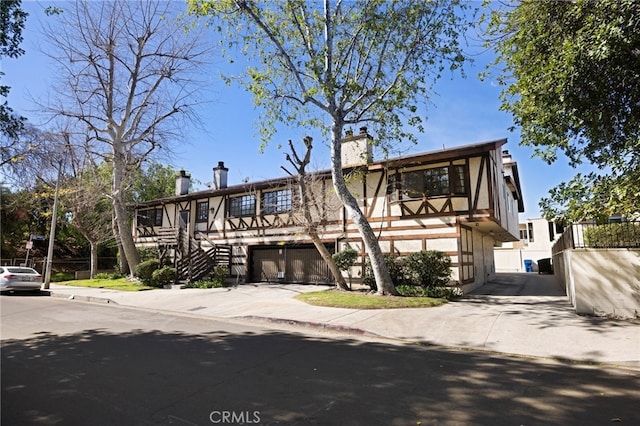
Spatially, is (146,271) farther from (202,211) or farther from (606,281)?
(606,281)

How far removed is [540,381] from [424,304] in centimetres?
634

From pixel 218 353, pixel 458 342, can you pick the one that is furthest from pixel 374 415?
pixel 458 342

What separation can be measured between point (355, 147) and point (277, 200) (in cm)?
531

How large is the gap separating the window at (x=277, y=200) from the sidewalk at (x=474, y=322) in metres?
6.42

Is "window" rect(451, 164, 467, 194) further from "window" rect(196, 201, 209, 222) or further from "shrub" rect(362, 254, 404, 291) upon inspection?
"window" rect(196, 201, 209, 222)

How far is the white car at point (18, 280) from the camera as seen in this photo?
53.4 feet

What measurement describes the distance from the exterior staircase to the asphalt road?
11456 mm

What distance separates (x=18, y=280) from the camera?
54.7 ft

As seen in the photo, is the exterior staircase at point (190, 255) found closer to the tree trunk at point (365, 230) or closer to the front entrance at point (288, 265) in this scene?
the front entrance at point (288, 265)

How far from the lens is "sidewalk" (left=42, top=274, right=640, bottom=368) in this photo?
648 cm

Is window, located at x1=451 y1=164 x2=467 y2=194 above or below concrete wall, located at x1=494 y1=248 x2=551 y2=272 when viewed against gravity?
above

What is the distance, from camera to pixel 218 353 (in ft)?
19.9

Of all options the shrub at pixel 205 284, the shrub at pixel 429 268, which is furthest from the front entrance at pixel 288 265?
the shrub at pixel 429 268

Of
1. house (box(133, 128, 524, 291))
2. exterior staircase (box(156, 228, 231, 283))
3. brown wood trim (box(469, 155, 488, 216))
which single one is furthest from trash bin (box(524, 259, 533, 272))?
exterior staircase (box(156, 228, 231, 283))
